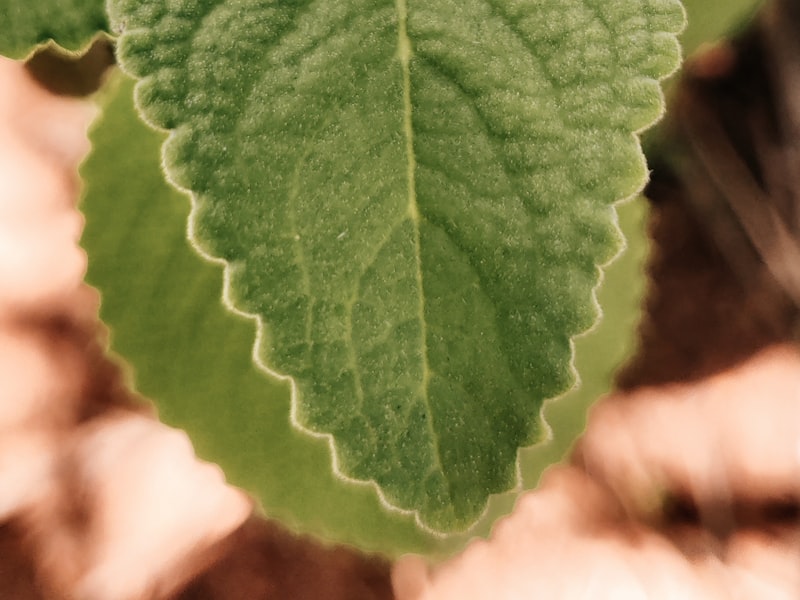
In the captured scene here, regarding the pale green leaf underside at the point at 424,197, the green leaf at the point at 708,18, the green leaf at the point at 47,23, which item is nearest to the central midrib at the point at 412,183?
the pale green leaf underside at the point at 424,197

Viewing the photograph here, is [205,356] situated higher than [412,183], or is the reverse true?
[412,183]

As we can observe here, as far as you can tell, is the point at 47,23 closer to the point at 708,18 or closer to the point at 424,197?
the point at 424,197

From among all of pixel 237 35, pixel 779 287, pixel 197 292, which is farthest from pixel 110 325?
pixel 779 287

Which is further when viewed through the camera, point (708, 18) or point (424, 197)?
point (708, 18)

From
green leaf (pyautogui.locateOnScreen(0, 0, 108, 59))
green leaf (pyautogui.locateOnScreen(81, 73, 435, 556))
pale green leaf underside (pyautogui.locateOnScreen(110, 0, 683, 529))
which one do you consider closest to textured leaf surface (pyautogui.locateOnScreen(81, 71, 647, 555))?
green leaf (pyautogui.locateOnScreen(81, 73, 435, 556))

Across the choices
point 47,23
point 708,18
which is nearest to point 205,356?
point 47,23

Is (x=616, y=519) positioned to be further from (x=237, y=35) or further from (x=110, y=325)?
(x=237, y=35)
